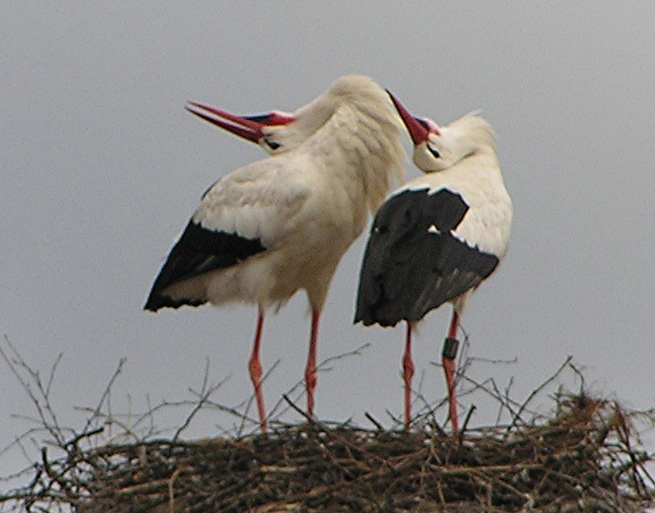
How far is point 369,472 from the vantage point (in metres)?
11.2

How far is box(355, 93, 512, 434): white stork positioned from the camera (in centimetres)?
1207

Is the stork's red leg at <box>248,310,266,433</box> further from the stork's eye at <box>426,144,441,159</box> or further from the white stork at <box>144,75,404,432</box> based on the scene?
the stork's eye at <box>426,144,441,159</box>

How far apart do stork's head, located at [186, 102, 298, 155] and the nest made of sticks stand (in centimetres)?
263

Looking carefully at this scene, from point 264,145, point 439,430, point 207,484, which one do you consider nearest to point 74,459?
point 207,484

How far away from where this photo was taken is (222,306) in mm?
13852

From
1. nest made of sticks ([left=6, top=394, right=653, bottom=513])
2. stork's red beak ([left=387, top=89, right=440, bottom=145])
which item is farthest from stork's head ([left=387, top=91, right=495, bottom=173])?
nest made of sticks ([left=6, top=394, right=653, bottom=513])

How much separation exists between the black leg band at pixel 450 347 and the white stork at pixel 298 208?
745 millimetres

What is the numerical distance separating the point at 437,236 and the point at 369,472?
1583 mm

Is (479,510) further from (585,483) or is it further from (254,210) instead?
(254,210)

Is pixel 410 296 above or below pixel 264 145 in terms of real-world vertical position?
below

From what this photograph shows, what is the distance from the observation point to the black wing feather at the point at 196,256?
13477 mm

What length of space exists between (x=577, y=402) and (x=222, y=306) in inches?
107

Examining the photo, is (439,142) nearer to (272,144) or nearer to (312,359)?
(272,144)

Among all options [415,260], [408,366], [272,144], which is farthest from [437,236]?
[272,144]
